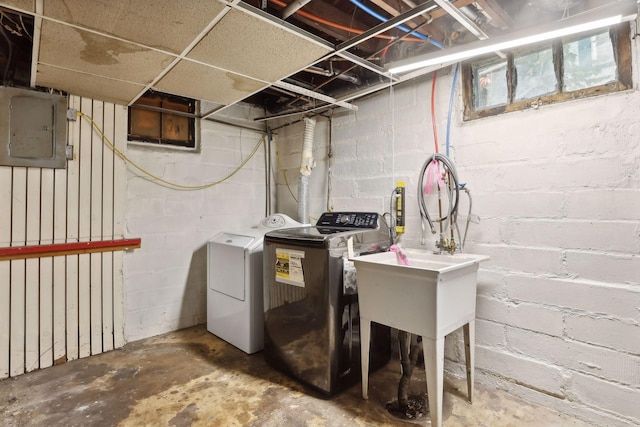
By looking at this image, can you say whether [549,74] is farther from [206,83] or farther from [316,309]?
[206,83]

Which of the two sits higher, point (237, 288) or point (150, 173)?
point (150, 173)

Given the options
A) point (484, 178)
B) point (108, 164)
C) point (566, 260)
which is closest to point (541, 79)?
point (484, 178)

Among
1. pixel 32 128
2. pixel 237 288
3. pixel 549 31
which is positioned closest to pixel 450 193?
pixel 549 31

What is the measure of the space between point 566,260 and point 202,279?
2939 millimetres

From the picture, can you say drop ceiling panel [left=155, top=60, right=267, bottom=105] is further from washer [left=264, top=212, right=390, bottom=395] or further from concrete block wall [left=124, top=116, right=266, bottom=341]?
washer [left=264, top=212, right=390, bottom=395]

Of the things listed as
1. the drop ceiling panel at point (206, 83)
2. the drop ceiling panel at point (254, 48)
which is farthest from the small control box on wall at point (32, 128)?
the drop ceiling panel at point (254, 48)

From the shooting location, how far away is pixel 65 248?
2.35 meters

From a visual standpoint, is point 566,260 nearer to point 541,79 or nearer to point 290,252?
point 541,79

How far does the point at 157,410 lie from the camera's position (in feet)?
5.93

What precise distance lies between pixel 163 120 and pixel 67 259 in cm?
142

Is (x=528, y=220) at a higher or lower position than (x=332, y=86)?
lower

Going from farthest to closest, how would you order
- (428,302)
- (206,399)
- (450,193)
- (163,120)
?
(163,120)
(450,193)
(206,399)
(428,302)

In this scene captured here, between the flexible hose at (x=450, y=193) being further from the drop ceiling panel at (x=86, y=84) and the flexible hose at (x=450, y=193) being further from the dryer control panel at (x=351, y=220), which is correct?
the drop ceiling panel at (x=86, y=84)

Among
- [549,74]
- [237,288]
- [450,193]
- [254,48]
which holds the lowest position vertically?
[237,288]
